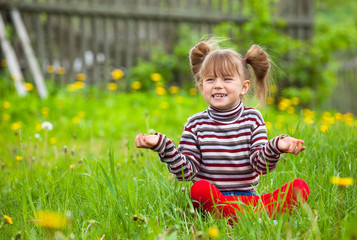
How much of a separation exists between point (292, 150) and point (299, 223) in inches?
11.0

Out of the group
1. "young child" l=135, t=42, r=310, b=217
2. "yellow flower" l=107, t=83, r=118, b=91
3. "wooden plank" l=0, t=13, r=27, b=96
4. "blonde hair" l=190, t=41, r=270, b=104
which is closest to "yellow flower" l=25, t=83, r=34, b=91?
"wooden plank" l=0, t=13, r=27, b=96

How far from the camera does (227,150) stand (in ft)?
6.61

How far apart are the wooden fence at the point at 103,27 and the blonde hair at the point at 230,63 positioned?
4.44 meters

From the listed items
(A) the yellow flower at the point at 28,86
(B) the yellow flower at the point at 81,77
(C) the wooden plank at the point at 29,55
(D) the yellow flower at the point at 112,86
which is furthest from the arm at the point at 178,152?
(B) the yellow flower at the point at 81,77

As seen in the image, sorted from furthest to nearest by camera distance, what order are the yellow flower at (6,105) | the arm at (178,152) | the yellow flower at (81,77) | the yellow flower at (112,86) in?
the yellow flower at (81,77)
the yellow flower at (112,86)
the yellow flower at (6,105)
the arm at (178,152)

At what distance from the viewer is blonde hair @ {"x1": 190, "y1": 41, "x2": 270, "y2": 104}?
2076 millimetres

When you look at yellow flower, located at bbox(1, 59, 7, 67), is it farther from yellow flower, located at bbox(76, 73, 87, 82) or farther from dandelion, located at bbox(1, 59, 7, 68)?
yellow flower, located at bbox(76, 73, 87, 82)

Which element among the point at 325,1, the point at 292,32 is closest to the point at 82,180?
the point at 292,32

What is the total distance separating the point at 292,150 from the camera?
1.70m

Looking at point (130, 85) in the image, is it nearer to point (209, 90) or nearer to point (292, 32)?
point (292, 32)

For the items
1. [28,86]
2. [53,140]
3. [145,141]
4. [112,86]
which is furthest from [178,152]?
[28,86]

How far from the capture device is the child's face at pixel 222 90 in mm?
2041

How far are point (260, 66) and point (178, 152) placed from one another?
2.19ft

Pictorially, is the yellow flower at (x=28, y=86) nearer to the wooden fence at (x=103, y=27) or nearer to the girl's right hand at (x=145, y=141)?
the wooden fence at (x=103, y=27)
